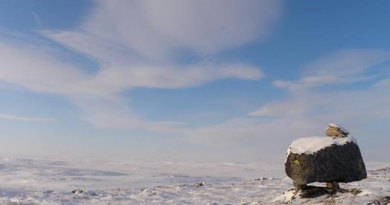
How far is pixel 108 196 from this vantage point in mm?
30234

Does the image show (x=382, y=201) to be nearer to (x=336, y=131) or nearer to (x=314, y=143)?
(x=314, y=143)

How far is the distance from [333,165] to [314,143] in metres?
1.56

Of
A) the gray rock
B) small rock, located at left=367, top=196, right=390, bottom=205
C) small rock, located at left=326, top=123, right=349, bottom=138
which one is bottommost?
small rock, located at left=367, top=196, right=390, bottom=205

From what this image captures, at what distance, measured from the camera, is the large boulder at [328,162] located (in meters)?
20.1

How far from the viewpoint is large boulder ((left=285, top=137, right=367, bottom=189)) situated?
20141mm

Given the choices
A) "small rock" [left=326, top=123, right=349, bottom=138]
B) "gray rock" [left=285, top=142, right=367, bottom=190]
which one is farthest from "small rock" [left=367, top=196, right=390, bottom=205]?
"small rock" [left=326, top=123, right=349, bottom=138]

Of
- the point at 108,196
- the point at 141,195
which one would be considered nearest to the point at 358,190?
the point at 141,195

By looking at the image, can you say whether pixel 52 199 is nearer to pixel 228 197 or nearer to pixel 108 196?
pixel 108 196

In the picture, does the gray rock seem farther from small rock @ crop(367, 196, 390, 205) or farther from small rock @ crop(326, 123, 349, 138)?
small rock @ crop(367, 196, 390, 205)

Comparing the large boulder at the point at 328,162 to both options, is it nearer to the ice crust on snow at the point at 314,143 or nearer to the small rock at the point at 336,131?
the ice crust on snow at the point at 314,143

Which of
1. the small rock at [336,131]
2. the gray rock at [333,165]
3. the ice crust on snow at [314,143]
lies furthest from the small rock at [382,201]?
the small rock at [336,131]

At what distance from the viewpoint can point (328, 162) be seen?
20141 mm

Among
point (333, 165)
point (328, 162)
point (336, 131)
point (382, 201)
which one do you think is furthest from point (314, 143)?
point (382, 201)

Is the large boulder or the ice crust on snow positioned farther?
the ice crust on snow
